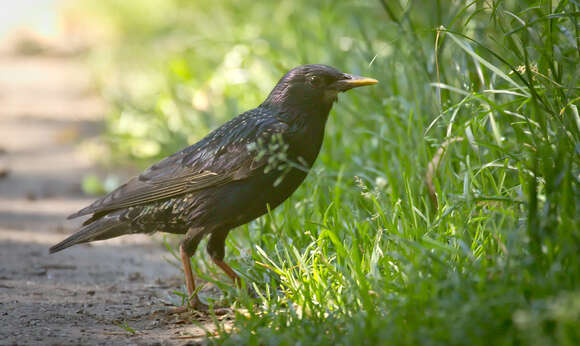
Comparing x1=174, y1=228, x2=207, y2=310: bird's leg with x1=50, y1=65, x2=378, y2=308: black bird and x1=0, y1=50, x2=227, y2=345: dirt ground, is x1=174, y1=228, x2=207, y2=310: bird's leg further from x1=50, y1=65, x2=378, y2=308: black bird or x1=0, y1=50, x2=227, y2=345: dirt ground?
x1=0, y1=50, x2=227, y2=345: dirt ground

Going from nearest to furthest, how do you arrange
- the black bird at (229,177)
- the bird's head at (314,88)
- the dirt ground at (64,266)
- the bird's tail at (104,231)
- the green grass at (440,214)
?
the green grass at (440,214) → the dirt ground at (64,266) → the black bird at (229,177) → the bird's head at (314,88) → the bird's tail at (104,231)

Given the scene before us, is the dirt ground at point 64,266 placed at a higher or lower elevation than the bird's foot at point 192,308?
higher

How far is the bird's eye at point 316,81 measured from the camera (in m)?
3.61

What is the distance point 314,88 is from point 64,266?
2.08m

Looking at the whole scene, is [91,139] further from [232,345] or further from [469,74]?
[232,345]

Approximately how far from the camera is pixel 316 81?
361 cm

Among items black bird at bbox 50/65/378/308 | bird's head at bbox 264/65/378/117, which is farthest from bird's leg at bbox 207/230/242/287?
bird's head at bbox 264/65/378/117

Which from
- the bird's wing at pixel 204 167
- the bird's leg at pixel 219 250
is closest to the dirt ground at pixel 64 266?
the bird's leg at pixel 219 250

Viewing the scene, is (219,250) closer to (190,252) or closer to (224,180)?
(190,252)

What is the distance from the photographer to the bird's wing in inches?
139

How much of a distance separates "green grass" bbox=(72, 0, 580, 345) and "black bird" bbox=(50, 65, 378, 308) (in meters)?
0.24

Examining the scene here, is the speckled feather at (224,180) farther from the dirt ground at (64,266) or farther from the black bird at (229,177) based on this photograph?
the dirt ground at (64,266)

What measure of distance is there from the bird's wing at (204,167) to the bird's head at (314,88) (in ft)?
0.50

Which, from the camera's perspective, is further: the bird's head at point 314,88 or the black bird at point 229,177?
the bird's head at point 314,88
